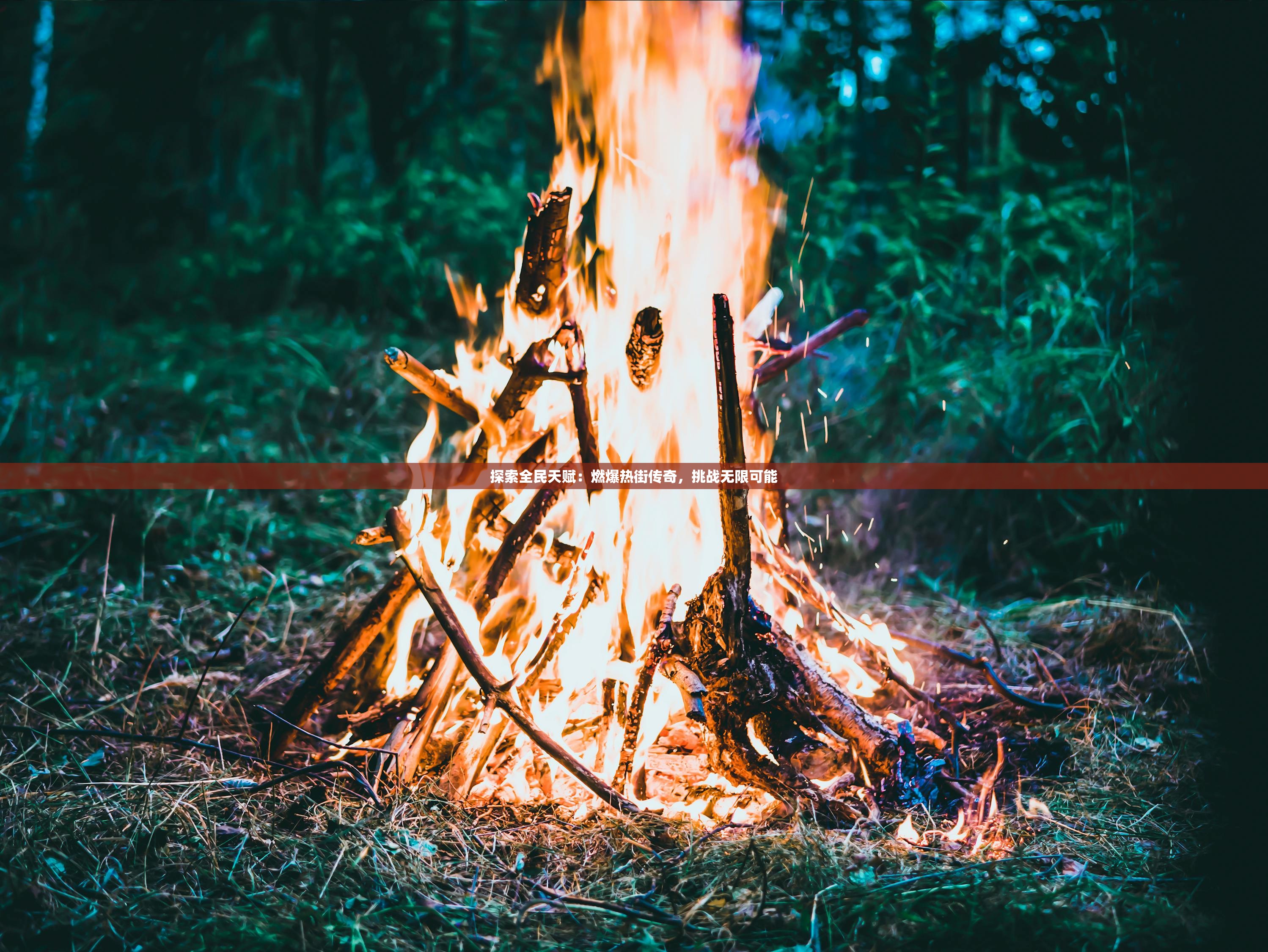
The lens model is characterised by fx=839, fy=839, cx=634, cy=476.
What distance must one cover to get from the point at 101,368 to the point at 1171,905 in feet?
18.3

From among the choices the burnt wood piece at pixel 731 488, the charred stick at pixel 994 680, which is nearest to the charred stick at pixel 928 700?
the charred stick at pixel 994 680

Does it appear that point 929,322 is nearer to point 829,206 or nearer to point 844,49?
point 829,206

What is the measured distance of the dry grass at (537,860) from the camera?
144cm

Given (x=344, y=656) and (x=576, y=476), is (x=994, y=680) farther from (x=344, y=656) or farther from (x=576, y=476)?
(x=344, y=656)

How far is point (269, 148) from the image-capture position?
21.2 ft

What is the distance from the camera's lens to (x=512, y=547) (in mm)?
2074

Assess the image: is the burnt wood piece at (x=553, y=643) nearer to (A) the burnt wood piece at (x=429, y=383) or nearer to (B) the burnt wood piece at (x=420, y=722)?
(B) the burnt wood piece at (x=420, y=722)

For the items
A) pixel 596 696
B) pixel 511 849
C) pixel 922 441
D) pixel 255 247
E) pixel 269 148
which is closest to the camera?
pixel 511 849

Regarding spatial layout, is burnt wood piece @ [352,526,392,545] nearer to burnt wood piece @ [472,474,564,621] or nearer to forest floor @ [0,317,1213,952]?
burnt wood piece @ [472,474,564,621]

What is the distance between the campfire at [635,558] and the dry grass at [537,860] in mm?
114

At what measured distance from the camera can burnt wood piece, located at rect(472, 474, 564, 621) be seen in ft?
6.79

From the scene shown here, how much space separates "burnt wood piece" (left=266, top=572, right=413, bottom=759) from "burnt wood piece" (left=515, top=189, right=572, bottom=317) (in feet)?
2.42

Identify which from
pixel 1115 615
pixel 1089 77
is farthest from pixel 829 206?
pixel 1115 615

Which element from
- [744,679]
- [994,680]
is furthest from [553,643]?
[994,680]
